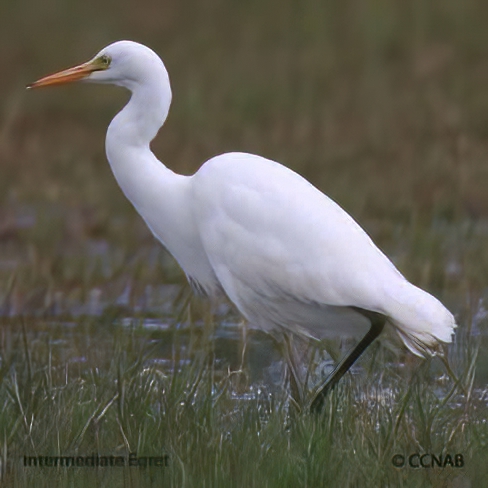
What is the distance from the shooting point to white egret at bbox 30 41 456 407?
3.88 meters

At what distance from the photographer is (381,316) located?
12.9 ft

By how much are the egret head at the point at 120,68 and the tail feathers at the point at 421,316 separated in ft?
3.07

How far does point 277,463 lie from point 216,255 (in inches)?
29.8

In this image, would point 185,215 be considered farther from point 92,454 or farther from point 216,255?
point 92,454

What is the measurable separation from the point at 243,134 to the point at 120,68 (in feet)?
14.8

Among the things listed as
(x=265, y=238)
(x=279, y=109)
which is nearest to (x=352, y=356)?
(x=265, y=238)

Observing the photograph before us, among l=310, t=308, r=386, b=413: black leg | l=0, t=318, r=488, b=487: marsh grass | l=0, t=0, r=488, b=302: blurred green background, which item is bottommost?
l=0, t=318, r=488, b=487: marsh grass

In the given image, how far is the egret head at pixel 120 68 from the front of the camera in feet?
13.4

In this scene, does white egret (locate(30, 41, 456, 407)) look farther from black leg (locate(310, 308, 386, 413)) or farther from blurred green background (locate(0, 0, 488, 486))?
blurred green background (locate(0, 0, 488, 486))

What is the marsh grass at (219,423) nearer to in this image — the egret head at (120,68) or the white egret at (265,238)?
the white egret at (265,238)

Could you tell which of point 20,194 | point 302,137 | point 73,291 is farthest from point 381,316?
point 302,137

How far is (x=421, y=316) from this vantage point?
381 centimetres

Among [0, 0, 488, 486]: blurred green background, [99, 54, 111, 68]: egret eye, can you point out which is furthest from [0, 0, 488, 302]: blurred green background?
[99, 54, 111, 68]: egret eye

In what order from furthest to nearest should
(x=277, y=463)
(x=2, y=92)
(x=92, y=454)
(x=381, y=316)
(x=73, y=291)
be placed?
(x=2, y=92) < (x=73, y=291) < (x=381, y=316) < (x=92, y=454) < (x=277, y=463)
